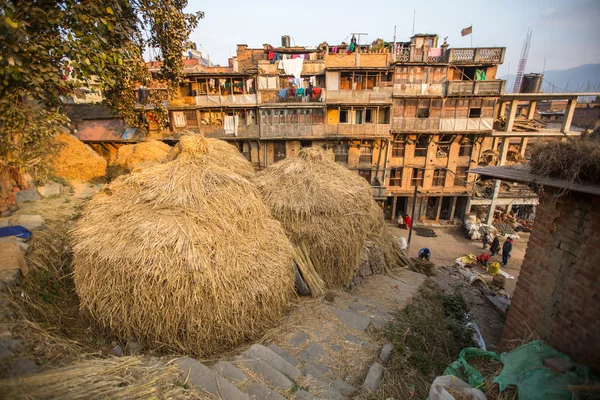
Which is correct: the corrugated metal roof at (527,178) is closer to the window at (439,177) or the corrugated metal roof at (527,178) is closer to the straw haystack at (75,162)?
the straw haystack at (75,162)

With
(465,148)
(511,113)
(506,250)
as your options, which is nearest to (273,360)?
(506,250)

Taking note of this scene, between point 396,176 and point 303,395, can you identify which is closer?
point 303,395

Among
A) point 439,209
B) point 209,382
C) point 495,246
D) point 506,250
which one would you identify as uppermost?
point 209,382

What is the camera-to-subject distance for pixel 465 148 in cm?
2438

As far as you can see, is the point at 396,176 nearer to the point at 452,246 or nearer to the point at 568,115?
the point at 452,246

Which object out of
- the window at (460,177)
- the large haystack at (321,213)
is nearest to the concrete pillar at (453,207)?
the window at (460,177)

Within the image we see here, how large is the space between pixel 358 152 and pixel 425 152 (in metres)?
6.37

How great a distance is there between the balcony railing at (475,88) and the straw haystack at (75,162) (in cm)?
2595

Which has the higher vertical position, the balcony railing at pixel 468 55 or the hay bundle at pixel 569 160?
the balcony railing at pixel 468 55

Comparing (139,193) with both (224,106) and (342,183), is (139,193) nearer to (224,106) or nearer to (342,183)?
(342,183)

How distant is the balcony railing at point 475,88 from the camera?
22062 mm

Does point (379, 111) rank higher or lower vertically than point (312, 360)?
higher

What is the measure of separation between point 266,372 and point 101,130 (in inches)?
1048

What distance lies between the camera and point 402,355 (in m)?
5.07
